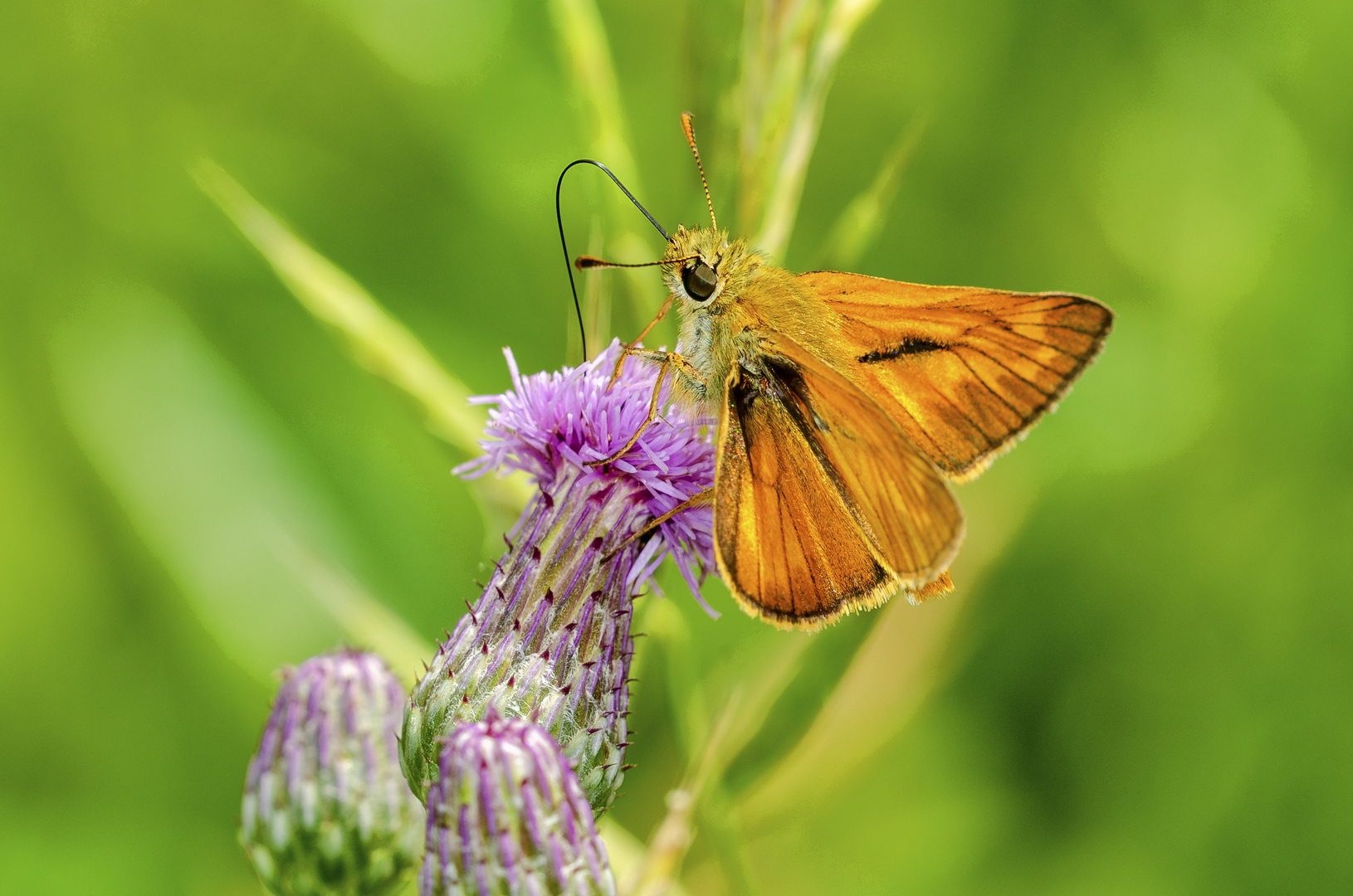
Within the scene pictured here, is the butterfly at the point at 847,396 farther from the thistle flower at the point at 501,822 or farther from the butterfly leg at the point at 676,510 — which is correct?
the thistle flower at the point at 501,822

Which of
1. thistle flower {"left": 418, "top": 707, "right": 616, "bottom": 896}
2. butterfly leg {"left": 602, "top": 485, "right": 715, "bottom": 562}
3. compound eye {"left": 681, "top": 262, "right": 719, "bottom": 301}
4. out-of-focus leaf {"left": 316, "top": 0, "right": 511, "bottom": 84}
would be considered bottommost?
→ thistle flower {"left": 418, "top": 707, "right": 616, "bottom": 896}

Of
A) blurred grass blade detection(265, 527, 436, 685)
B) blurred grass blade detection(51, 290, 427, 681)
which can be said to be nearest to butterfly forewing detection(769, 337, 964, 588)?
blurred grass blade detection(265, 527, 436, 685)

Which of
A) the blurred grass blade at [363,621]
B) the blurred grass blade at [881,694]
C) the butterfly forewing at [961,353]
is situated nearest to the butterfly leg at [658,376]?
the butterfly forewing at [961,353]

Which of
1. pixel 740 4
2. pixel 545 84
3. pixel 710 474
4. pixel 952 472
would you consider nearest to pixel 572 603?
pixel 710 474

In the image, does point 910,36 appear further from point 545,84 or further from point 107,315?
point 107,315

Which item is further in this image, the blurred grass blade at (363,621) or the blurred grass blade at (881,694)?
the blurred grass blade at (881,694)

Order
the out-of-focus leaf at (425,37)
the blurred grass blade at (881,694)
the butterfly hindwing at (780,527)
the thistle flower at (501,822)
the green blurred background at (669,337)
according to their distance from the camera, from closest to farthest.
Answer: the thistle flower at (501,822)
the butterfly hindwing at (780,527)
the blurred grass blade at (881,694)
the green blurred background at (669,337)
the out-of-focus leaf at (425,37)

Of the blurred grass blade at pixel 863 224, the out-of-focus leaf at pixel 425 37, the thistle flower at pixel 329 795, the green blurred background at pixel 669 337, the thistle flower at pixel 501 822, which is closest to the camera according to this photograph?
the thistle flower at pixel 501 822

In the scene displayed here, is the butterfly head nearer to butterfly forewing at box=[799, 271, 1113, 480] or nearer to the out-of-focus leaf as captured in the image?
butterfly forewing at box=[799, 271, 1113, 480]
